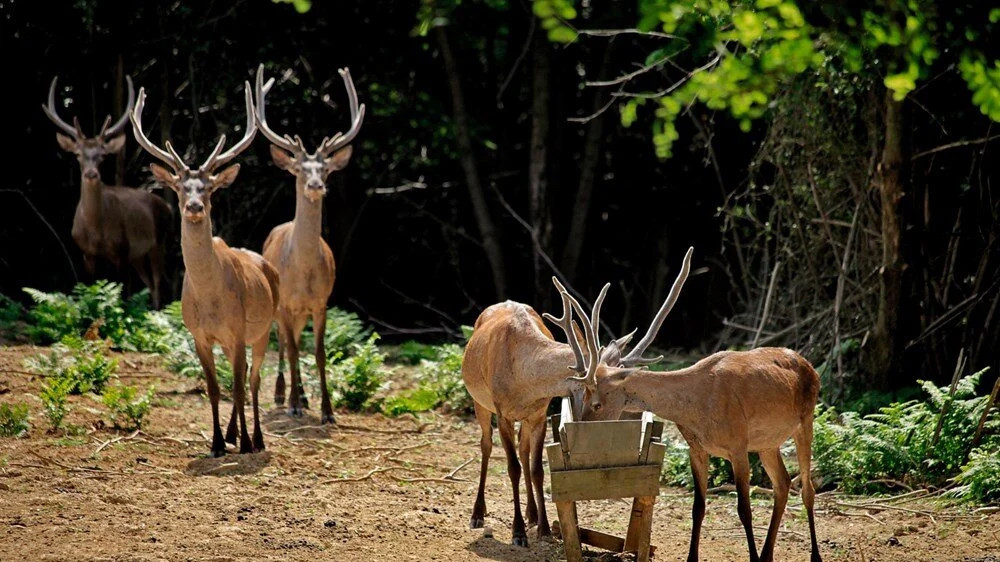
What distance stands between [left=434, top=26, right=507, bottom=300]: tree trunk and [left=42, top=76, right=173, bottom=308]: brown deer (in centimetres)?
374

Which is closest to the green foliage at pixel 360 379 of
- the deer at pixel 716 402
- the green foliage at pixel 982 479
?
the deer at pixel 716 402

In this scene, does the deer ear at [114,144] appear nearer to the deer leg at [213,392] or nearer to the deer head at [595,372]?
the deer leg at [213,392]

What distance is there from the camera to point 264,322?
9539 millimetres

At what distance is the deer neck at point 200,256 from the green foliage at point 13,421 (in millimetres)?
1540

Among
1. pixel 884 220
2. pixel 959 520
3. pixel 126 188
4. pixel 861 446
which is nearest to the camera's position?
pixel 959 520

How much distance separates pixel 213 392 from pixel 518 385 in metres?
2.95

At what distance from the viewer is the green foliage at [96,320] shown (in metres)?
11.6

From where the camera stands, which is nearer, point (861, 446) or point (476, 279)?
point (861, 446)

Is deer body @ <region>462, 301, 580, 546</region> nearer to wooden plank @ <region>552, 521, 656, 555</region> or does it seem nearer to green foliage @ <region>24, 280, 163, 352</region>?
wooden plank @ <region>552, 521, 656, 555</region>

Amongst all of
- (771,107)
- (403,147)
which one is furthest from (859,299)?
(403,147)

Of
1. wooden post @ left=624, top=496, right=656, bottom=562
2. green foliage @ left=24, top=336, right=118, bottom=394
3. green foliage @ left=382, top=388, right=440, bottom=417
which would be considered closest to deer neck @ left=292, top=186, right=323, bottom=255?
green foliage @ left=382, top=388, right=440, bottom=417

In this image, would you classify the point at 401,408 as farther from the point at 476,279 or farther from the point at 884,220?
the point at 476,279

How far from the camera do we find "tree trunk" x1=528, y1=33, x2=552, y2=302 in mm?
13859

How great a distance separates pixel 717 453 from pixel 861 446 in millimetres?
2165
